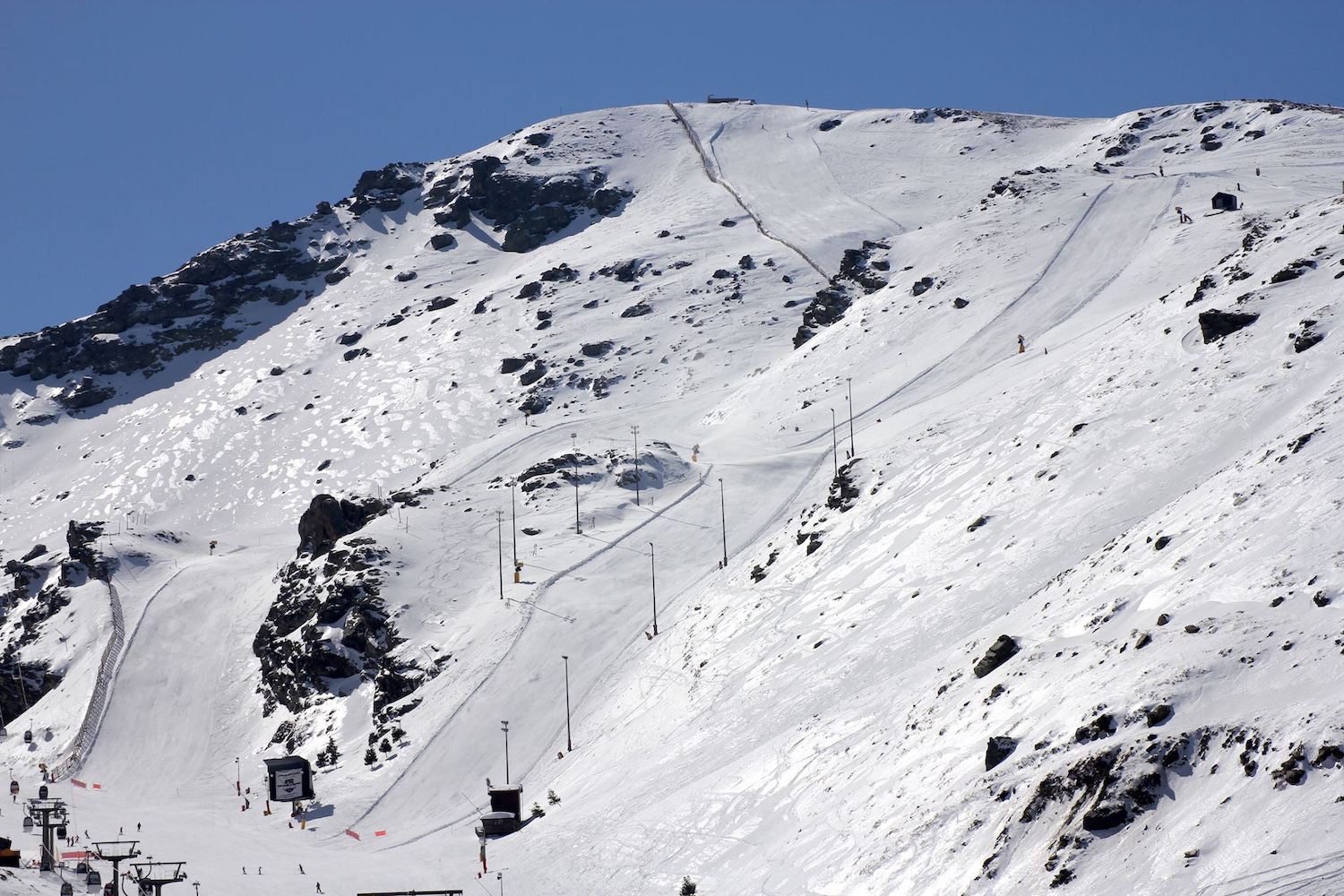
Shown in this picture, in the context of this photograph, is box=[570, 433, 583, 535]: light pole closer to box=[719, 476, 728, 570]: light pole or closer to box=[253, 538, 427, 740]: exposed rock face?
box=[719, 476, 728, 570]: light pole

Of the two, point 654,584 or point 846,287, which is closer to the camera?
point 654,584

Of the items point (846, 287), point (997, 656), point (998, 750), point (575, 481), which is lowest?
point (998, 750)

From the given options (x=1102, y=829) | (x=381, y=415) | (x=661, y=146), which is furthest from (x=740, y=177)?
(x=1102, y=829)

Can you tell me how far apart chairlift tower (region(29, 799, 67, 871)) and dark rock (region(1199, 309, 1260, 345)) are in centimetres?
4480

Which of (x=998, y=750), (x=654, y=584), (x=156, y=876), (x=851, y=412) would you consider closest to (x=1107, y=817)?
(x=998, y=750)

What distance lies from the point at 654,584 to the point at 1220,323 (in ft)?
98.9

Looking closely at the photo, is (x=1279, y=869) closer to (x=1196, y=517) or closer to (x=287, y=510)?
(x=1196, y=517)

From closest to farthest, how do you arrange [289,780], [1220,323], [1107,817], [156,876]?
[1107,817]
[156,876]
[1220,323]
[289,780]

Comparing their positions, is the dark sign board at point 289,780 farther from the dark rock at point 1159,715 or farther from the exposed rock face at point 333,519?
the dark rock at point 1159,715

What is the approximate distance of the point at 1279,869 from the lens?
19344 millimetres

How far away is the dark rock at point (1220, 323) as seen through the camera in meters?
50.3

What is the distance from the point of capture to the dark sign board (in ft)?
181

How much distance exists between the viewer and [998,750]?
27.4m

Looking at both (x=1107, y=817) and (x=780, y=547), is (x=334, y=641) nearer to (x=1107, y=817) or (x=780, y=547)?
(x=780, y=547)
